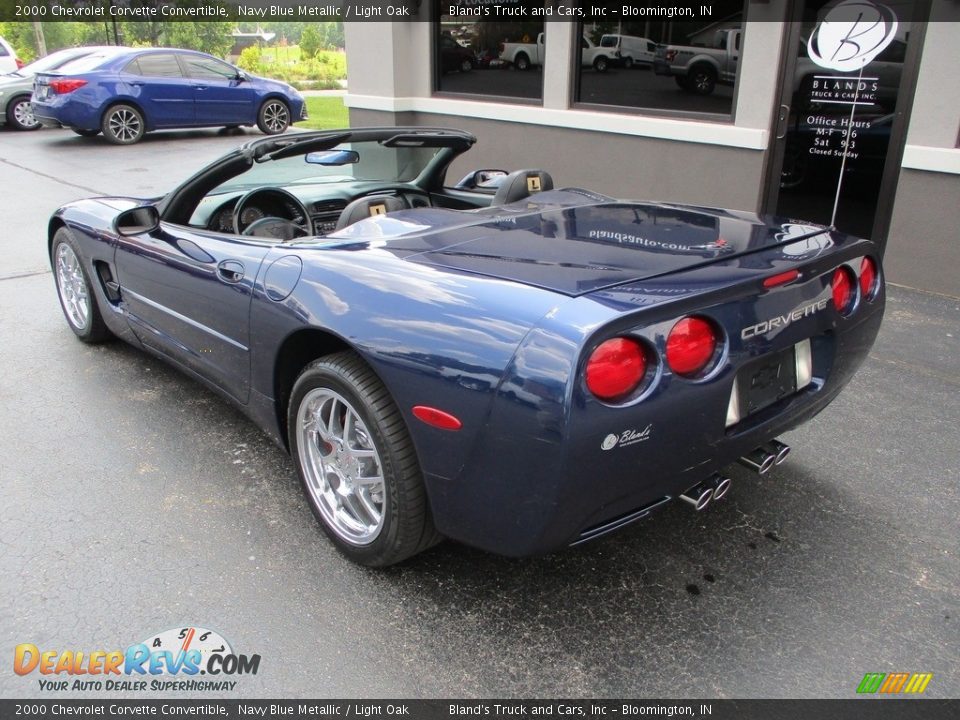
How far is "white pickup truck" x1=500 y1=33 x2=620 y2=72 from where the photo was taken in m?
7.76

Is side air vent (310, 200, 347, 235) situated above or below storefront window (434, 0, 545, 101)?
below

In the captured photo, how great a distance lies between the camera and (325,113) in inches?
709

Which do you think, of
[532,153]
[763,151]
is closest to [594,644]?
[763,151]

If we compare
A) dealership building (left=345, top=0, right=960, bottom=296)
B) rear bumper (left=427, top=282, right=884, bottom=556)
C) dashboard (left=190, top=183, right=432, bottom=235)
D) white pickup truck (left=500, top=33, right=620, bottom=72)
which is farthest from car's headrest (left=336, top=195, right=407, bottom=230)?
white pickup truck (left=500, top=33, right=620, bottom=72)

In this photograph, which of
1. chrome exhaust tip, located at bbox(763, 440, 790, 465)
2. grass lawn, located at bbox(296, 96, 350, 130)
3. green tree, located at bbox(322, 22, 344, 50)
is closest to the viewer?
chrome exhaust tip, located at bbox(763, 440, 790, 465)

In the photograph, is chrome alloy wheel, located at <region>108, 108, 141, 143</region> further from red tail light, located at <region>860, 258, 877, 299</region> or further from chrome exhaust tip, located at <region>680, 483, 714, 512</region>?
chrome exhaust tip, located at <region>680, 483, 714, 512</region>

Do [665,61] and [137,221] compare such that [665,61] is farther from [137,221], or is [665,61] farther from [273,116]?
[273,116]

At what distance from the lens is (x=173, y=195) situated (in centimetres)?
359

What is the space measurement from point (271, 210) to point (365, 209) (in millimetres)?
715

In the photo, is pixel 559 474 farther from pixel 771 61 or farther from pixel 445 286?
pixel 771 61

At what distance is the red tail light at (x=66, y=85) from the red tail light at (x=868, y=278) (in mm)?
13314

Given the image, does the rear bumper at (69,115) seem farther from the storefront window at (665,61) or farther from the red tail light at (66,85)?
the storefront window at (665,61)

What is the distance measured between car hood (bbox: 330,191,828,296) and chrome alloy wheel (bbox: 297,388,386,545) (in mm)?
579

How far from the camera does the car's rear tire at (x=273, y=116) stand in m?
14.8
